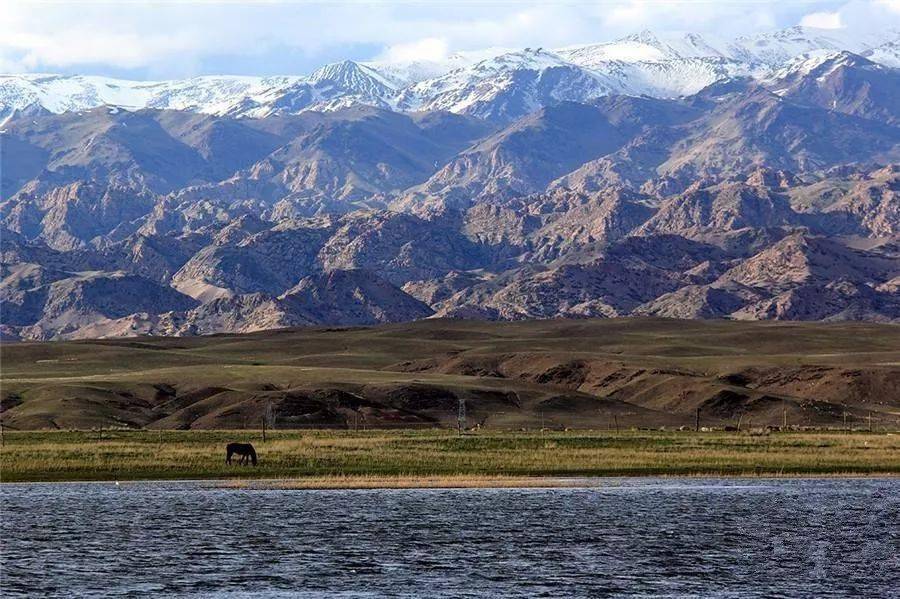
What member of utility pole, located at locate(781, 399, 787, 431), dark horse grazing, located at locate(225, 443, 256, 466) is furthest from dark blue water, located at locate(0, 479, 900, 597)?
utility pole, located at locate(781, 399, 787, 431)

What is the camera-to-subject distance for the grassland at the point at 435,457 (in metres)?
102

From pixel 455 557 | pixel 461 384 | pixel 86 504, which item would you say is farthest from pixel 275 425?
pixel 455 557

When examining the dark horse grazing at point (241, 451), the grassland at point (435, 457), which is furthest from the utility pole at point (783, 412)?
the dark horse grazing at point (241, 451)

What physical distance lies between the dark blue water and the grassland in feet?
Result: 29.4

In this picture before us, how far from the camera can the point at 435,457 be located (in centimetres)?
11169

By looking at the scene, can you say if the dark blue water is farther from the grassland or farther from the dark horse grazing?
the dark horse grazing

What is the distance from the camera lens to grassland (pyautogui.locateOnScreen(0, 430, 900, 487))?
102 meters

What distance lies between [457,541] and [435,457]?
43154mm

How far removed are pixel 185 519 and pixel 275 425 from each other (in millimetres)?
81860

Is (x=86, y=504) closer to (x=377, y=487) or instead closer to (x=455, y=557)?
(x=377, y=487)

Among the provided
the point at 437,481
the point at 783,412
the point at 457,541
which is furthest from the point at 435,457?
the point at 783,412

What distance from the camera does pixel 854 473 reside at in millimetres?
104062

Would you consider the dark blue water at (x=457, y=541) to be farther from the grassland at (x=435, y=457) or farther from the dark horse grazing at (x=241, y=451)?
the dark horse grazing at (x=241, y=451)

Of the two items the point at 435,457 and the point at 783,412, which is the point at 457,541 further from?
the point at 783,412
